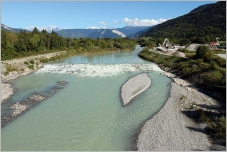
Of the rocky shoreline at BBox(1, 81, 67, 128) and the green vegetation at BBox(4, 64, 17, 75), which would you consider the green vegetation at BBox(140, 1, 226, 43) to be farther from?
the rocky shoreline at BBox(1, 81, 67, 128)

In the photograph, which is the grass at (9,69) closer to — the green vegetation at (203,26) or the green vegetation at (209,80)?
the green vegetation at (209,80)

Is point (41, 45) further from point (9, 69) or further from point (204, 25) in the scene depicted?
point (204, 25)

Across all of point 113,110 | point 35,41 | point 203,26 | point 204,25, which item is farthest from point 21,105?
point 204,25

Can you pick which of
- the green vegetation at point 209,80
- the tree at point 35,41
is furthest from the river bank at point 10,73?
the green vegetation at point 209,80

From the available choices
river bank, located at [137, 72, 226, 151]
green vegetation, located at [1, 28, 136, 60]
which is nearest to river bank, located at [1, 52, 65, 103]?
green vegetation, located at [1, 28, 136, 60]

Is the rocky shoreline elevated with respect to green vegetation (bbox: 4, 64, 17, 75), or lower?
lower

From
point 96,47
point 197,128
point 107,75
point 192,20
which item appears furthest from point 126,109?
point 192,20
